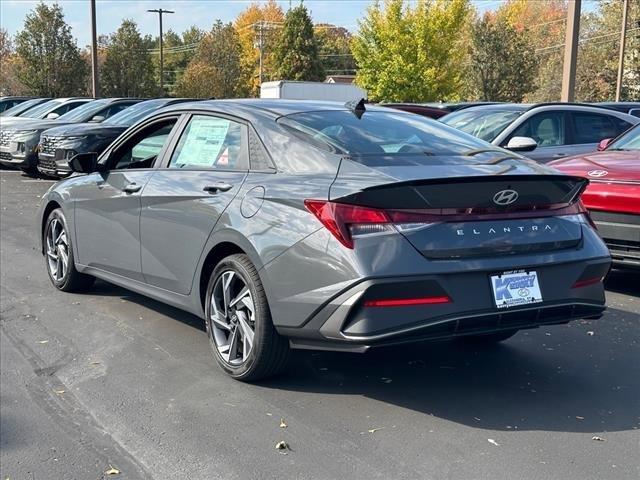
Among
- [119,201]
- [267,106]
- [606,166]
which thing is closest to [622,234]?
[606,166]

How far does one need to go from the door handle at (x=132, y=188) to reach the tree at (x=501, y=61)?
40155mm

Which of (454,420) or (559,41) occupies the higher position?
(559,41)

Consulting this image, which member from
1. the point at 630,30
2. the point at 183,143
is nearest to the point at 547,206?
the point at 183,143

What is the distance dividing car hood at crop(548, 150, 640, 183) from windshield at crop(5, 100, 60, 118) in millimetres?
15497

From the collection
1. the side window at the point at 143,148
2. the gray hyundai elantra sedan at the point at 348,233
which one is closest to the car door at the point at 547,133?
the gray hyundai elantra sedan at the point at 348,233

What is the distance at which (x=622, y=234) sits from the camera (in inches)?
242

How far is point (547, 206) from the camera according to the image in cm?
407

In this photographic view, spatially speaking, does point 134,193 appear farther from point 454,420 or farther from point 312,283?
point 454,420

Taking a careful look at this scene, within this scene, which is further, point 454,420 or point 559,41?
point 559,41

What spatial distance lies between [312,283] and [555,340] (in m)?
2.31

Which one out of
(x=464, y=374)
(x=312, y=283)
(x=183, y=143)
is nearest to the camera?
(x=312, y=283)

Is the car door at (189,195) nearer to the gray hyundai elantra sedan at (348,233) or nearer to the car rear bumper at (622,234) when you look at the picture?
the gray hyundai elantra sedan at (348,233)

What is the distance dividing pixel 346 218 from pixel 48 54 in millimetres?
45691

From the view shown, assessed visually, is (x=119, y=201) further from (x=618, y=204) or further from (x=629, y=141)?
(x=629, y=141)
